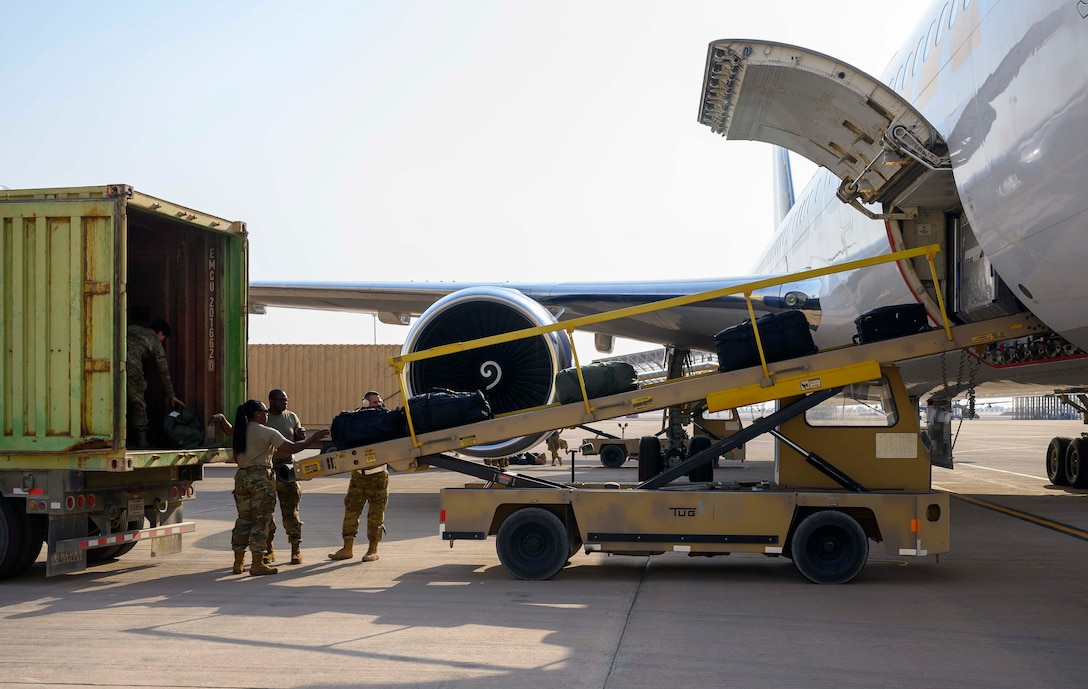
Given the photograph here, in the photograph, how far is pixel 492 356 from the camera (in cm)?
1027

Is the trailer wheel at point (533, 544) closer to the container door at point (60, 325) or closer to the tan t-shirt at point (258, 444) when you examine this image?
the tan t-shirt at point (258, 444)

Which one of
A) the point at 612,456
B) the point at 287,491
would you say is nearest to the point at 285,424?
the point at 287,491

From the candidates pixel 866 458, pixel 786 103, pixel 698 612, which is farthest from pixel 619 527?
pixel 786 103

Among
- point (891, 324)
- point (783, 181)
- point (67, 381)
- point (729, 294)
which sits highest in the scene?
point (783, 181)

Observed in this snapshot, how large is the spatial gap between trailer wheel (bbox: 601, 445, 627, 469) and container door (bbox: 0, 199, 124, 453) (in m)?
16.4

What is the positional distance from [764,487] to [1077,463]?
410 inches

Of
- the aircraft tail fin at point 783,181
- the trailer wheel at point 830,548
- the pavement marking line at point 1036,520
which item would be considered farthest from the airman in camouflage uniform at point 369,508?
the aircraft tail fin at point 783,181

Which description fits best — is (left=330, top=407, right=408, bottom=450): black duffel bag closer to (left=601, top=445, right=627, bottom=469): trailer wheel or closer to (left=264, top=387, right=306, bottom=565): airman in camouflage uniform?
(left=264, top=387, right=306, bottom=565): airman in camouflage uniform

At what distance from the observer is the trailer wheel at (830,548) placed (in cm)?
730

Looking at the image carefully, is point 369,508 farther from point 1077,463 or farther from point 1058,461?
point 1058,461

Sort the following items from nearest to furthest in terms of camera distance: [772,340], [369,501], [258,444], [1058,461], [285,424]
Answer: [772,340] < [258,444] < [369,501] < [285,424] < [1058,461]

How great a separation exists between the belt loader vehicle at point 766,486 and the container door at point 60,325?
1536 millimetres

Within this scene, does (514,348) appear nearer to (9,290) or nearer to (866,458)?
(866,458)

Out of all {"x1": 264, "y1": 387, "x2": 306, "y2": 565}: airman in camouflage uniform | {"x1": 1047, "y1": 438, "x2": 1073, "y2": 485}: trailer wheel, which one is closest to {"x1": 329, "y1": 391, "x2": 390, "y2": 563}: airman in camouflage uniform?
{"x1": 264, "y1": 387, "x2": 306, "y2": 565}: airman in camouflage uniform
